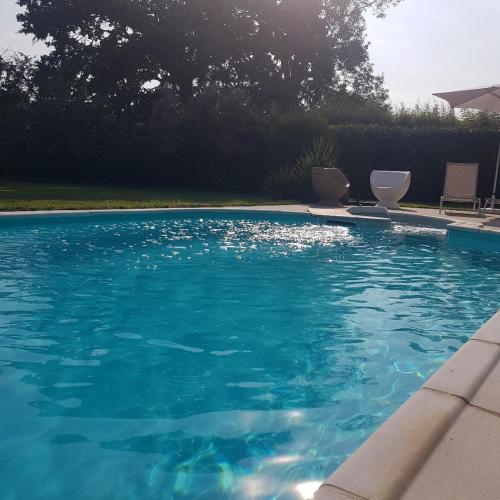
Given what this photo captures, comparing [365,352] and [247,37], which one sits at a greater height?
[247,37]

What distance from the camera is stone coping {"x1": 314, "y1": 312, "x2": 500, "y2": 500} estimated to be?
158cm

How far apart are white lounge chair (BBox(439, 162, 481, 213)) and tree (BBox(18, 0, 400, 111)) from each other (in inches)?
466

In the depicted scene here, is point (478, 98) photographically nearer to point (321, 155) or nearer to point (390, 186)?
point (390, 186)

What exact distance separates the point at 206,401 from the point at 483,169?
14.9m

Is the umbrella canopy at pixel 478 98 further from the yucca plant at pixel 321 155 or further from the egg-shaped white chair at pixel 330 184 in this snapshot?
the yucca plant at pixel 321 155

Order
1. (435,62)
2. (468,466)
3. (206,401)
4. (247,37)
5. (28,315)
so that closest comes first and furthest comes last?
(468,466)
(206,401)
(28,315)
(435,62)
(247,37)

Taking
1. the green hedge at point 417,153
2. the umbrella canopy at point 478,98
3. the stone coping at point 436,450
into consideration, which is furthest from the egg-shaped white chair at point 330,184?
the stone coping at point 436,450

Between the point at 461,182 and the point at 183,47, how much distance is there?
14614 millimetres

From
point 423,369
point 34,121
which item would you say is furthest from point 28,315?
point 34,121

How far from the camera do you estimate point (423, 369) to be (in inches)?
133

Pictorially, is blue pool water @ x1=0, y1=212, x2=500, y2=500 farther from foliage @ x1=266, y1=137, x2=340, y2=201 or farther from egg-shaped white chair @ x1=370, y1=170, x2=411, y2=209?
foliage @ x1=266, y1=137, x2=340, y2=201

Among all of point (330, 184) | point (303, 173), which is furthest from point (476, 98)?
point (303, 173)

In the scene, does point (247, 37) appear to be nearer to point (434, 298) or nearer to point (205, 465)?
point (434, 298)

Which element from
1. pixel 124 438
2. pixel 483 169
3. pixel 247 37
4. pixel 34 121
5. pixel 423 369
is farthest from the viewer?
pixel 247 37
